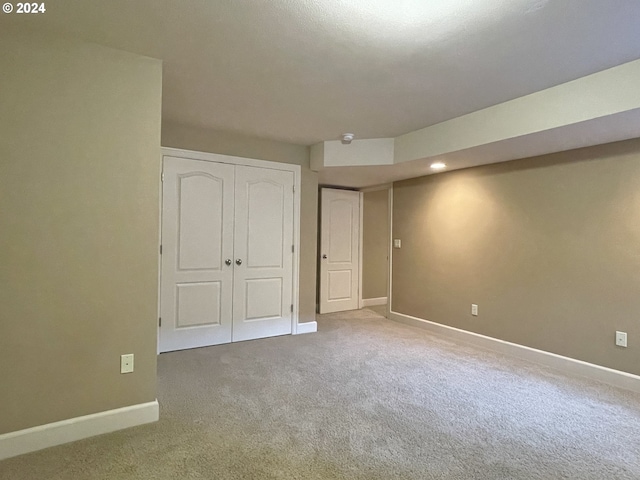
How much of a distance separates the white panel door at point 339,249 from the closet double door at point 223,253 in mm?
1351

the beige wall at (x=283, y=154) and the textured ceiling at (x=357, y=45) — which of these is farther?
the beige wall at (x=283, y=154)

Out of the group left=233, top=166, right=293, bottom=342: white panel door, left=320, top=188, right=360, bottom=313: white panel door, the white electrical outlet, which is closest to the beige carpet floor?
the white electrical outlet

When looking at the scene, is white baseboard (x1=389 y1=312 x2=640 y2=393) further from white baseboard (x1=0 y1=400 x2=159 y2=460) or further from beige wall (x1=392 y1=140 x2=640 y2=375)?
white baseboard (x1=0 y1=400 x2=159 y2=460)

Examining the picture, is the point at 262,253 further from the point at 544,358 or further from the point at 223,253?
the point at 544,358

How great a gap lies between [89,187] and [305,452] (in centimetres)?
196

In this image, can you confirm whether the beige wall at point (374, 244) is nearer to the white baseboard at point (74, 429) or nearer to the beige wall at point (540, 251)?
the beige wall at point (540, 251)

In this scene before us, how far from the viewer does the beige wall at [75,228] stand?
1949mm

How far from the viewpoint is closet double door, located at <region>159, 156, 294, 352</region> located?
12.2 ft

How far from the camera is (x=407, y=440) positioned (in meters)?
2.09

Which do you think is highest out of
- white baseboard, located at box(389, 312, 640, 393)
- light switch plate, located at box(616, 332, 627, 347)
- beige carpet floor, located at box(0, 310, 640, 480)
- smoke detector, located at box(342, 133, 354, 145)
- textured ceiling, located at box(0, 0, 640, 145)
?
textured ceiling, located at box(0, 0, 640, 145)

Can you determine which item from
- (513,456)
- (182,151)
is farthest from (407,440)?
(182,151)

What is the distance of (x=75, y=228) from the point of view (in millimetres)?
2086

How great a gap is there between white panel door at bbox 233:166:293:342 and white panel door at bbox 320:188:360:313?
1347 mm

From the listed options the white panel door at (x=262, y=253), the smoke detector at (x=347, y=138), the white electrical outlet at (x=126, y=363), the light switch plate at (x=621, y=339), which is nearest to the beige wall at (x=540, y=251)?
the light switch plate at (x=621, y=339)
